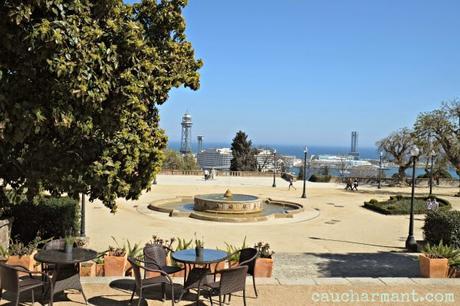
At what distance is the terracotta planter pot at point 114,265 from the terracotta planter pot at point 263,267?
258 centimetres

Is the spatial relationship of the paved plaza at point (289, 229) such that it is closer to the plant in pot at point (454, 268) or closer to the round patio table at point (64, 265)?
the plant in pot at point (454, 268)

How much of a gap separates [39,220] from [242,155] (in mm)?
46485

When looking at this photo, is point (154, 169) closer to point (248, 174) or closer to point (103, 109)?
point (103, 109)

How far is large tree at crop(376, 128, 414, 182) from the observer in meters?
42.2

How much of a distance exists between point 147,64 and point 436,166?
111 ft

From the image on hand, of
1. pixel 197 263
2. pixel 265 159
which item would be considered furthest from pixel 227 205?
pixel 265 159

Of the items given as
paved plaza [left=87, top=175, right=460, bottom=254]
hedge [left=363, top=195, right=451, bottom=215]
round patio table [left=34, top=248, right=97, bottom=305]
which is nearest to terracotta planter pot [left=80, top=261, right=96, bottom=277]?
round patio table [left=34, top=248, right=97, bottom=305]

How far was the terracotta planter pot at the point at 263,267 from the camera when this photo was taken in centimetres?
929

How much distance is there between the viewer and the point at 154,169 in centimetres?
946

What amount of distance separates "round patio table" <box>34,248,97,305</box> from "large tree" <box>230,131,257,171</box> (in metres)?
50.0

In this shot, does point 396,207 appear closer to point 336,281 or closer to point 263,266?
point 336,281

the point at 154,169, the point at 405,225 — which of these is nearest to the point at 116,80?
the point at 154,169

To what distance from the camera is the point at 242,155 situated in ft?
192

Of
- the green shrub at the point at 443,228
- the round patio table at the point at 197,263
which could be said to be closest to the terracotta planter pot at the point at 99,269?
the round patio table at the point at 197,263
